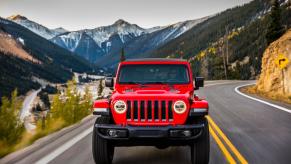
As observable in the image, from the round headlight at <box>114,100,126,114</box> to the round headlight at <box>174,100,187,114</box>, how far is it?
0.87 m

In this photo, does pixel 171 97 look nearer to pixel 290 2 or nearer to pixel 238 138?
pixel 238 138

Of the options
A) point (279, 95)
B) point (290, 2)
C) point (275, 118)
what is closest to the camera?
point (275, 118)

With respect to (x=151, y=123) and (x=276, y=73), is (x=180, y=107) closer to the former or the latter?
(x=151, y=123)

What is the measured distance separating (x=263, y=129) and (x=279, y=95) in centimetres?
1303

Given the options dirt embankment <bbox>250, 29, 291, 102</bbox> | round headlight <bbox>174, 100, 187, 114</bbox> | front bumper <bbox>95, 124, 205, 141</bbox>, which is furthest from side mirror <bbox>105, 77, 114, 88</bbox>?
dirt embankment <bbox>250, 29, 291, 102</bbox>

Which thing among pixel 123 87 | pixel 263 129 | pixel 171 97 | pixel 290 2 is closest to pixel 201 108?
pixel 171 97

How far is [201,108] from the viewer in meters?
6.44

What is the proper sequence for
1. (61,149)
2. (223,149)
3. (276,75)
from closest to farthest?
(223,149) → (61,149) → (276,75)

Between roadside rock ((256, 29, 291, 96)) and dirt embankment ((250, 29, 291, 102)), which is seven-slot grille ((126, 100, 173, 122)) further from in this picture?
roadside rock ((256, 29, 291, 96))

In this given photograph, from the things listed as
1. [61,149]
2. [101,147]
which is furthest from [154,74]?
[61,149]

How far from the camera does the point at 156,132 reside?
6.01 meters

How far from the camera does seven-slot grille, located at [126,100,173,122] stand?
20.4 feet

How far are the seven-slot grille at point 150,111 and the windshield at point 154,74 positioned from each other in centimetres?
147

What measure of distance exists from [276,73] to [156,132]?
64.9ft
